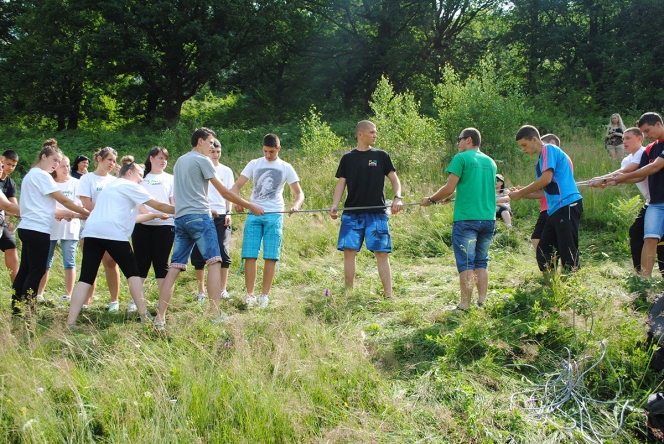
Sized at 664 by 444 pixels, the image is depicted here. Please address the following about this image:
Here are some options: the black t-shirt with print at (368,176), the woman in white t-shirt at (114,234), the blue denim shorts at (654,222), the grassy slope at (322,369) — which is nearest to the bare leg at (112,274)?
the grassy slope at (322,369)

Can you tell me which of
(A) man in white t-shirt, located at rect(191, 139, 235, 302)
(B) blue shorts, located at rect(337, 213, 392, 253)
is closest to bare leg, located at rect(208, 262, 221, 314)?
(A) man in white t-shirt, located at rect(191, 139, 235, 302)

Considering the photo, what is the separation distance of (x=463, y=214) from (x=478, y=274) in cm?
60

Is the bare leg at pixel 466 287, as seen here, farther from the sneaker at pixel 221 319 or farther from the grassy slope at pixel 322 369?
the sneaker at pixel 221 319

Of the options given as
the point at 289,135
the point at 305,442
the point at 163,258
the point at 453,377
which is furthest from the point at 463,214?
the point at 289,135

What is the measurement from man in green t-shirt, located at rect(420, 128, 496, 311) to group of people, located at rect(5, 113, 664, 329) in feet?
0.03

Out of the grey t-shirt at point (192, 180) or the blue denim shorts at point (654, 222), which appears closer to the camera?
the grey t-shirt at point (192, 180)

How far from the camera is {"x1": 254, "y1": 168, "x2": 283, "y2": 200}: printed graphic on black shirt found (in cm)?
622

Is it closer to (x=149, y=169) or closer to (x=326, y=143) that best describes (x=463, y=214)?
(x=149, y=169)

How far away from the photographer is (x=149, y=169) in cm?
652

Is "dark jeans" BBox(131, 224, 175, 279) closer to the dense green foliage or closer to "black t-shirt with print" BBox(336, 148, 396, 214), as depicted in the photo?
"black t-shirt with print" BBox(336, 148, 396, 214)

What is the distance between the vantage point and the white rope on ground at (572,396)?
3695mm

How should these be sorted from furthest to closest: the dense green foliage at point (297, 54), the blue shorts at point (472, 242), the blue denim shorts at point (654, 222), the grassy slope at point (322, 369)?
the dense green foliage at point (297, 54) < the blue denim shorts at point (654, 222) < the blue shorts at point (472, 242) < the grassy slope at point (322, 369)

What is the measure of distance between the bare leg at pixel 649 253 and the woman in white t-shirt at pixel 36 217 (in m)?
5.97

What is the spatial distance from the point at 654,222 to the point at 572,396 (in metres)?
2.74
